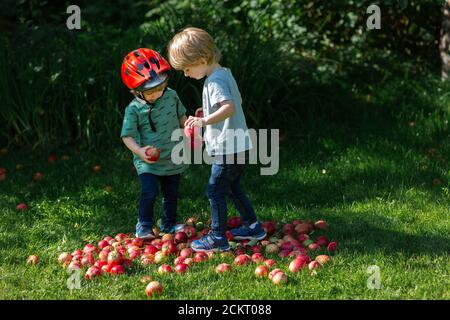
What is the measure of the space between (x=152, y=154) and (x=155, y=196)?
404 millimetres

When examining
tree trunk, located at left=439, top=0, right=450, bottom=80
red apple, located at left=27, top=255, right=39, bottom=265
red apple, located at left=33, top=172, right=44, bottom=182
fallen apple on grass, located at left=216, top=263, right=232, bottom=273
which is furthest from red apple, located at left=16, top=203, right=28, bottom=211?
tree trunk, located at left=439, top=0, right=450, bottom=80

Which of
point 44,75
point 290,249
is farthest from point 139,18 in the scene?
point 290,249

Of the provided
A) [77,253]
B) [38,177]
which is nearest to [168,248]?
[77,253]

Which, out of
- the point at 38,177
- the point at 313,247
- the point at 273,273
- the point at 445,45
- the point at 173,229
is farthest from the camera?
the point at 445,45

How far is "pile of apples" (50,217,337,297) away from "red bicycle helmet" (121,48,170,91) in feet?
3.16

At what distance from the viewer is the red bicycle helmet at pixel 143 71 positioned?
190 inches

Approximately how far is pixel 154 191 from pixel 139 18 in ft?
13.9

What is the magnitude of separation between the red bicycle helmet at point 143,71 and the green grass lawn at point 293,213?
3.56 ft

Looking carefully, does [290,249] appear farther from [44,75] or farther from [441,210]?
[44,75]

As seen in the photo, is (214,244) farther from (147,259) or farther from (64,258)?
(64,258)

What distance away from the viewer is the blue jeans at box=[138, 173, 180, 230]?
5.09 meters

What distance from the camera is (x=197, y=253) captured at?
4.70 meters

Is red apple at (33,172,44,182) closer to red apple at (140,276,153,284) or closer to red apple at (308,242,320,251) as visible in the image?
red apple at (140,276,153,284)

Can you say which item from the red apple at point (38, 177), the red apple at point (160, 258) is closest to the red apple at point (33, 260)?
the red apple at point (160, 258)
